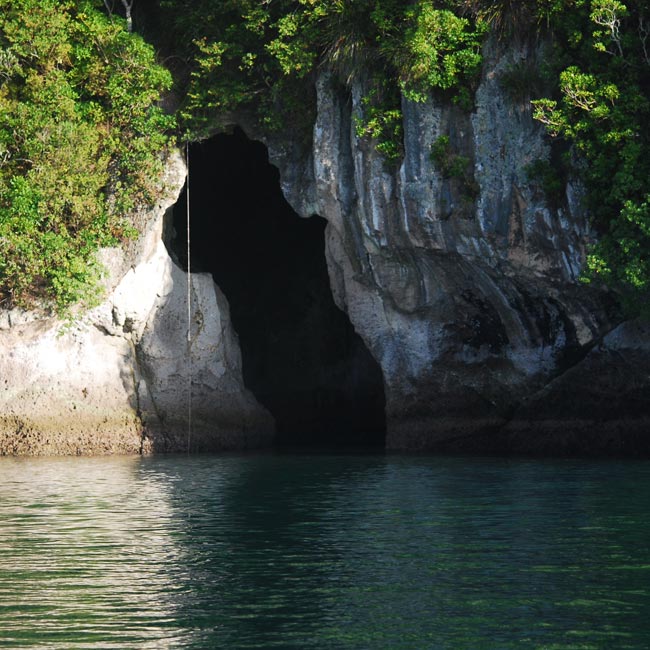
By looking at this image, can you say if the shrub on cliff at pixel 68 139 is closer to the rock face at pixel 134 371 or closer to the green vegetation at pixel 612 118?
the rock face at pixel 134 371

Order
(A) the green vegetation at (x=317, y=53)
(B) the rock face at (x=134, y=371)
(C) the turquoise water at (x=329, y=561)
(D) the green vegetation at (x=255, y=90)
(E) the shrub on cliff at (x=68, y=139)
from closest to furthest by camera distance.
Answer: (C) the turquoise water at (x=329, y=561) → (D) the green vegetation at (x=255, y=90) → (A) the green vegetation at (x=317, y=53) → (E) the shrub on cliff at (x=68, y=139) → (B) the rock face at (x=134, y=371)

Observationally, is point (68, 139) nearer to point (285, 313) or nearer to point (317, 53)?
point (317, 53)

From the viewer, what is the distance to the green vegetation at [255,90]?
22844 millimetres

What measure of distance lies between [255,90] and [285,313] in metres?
9.27

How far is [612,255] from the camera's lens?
23266 mm

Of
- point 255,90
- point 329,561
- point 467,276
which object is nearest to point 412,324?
point 467,276

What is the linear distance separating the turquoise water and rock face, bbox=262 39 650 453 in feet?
17.1

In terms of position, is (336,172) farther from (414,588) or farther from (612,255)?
(414,588)

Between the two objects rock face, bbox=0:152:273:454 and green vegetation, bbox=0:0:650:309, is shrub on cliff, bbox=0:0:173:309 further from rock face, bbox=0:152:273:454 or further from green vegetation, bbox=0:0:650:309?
rock face, bbox=0:152:273:454

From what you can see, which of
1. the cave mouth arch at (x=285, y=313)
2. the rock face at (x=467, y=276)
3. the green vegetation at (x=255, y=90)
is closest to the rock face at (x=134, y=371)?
the green vegetation at (x=255, y=90)

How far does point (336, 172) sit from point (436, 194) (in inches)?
112

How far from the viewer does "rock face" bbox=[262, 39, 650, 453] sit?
24906 mm

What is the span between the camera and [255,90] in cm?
2855

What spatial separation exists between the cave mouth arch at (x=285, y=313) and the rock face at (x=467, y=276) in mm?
5540
